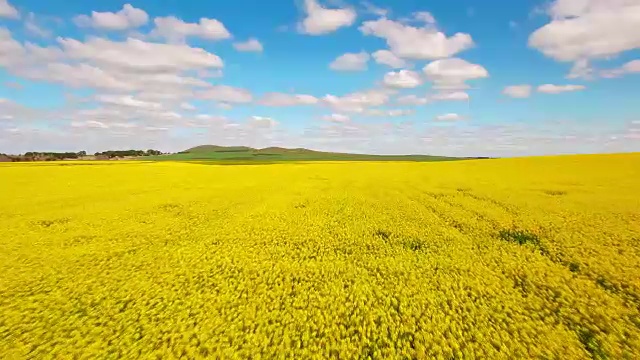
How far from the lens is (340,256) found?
14797mm

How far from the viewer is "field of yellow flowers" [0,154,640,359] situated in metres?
8.80

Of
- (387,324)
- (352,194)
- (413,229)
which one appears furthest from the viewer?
(352,194)

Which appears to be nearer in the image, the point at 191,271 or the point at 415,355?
the point at 415,355

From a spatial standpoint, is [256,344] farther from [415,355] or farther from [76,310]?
[76,310]

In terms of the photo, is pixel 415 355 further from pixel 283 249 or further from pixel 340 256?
pixel 283 249

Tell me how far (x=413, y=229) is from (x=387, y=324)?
400 inches

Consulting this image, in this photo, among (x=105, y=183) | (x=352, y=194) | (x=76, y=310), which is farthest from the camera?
(x=105, y=183)

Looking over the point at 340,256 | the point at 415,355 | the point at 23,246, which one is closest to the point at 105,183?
the point at 23,246

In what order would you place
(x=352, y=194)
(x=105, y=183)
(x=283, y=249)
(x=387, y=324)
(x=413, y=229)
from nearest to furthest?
(x=387, y=324) < (x=283, y=249) < (x=413, y=229) < (x=352, y=194) < (x=105, y=183)

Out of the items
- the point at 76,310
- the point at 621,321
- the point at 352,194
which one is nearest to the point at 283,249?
the point at 76,310

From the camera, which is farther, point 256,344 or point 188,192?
point 188,192

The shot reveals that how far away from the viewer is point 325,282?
40.1ft

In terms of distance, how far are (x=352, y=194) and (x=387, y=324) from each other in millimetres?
23401

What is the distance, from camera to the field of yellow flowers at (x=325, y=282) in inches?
346
